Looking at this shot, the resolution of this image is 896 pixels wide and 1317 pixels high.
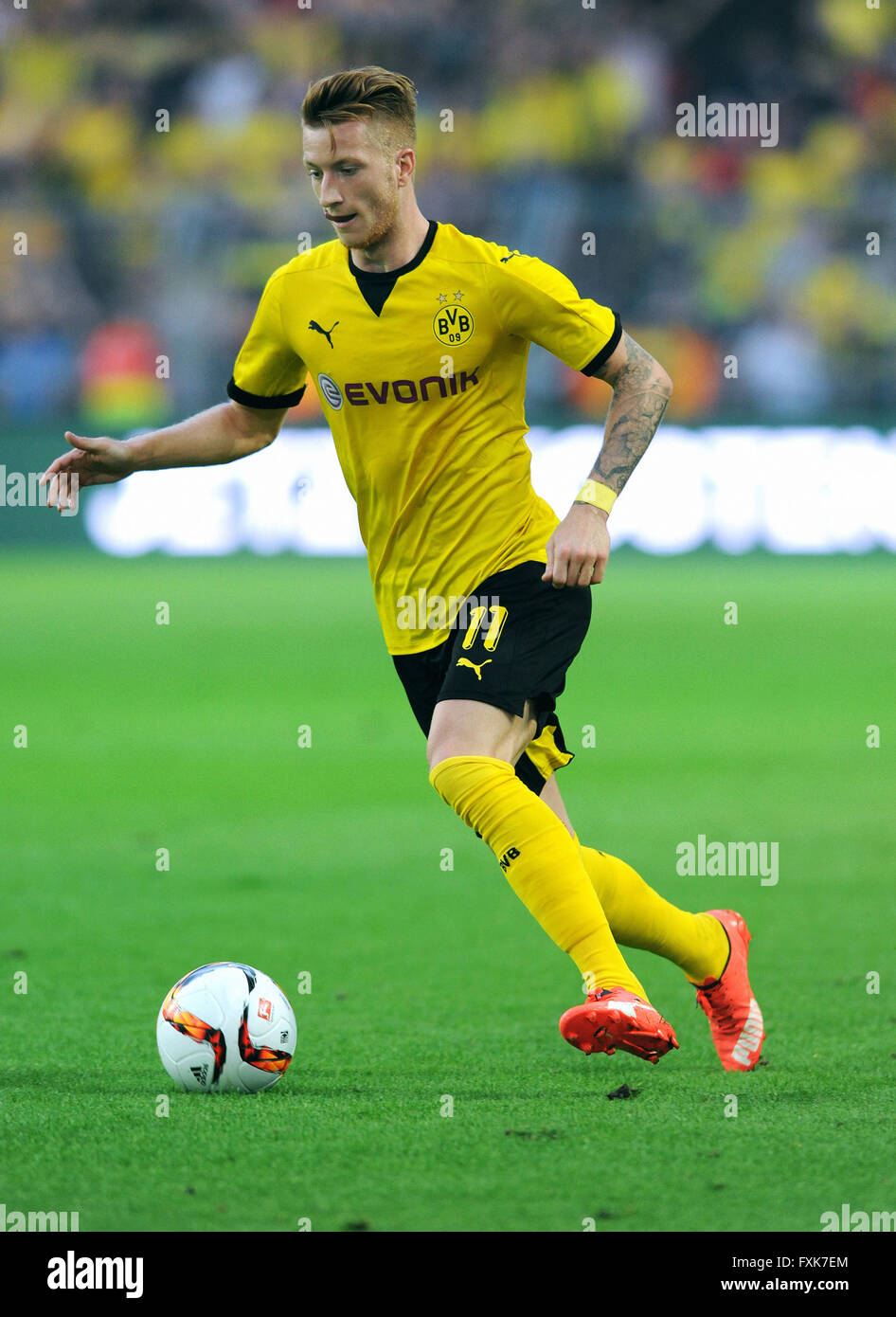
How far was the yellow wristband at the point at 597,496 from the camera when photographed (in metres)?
4.26

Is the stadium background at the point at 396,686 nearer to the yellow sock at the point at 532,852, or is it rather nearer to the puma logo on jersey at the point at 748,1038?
the puma logo on jersey at the point at 748,1038

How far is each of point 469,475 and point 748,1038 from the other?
1.58m

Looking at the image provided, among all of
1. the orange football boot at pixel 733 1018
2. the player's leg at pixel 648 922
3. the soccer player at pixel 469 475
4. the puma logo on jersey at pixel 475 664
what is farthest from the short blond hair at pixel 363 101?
the orange football boot at pixel 733 1018

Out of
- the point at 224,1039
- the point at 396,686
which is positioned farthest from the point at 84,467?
the point at 396,686

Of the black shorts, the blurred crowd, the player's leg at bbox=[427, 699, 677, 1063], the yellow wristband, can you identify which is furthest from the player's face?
the blurred crowd

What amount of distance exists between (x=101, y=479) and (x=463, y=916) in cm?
263

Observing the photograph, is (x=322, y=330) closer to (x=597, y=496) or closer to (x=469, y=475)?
(x=469, y=475)

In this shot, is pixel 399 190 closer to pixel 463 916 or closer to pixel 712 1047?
pixel 712 1047

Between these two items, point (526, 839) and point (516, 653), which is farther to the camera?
point (516, 653)

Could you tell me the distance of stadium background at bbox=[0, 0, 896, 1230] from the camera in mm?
3838

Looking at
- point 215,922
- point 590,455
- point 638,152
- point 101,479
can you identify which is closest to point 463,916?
point 215,922

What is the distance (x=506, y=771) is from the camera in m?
4.23

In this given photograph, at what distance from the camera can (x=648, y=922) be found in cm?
463

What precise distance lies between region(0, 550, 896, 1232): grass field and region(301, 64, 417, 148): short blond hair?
2282 mm
